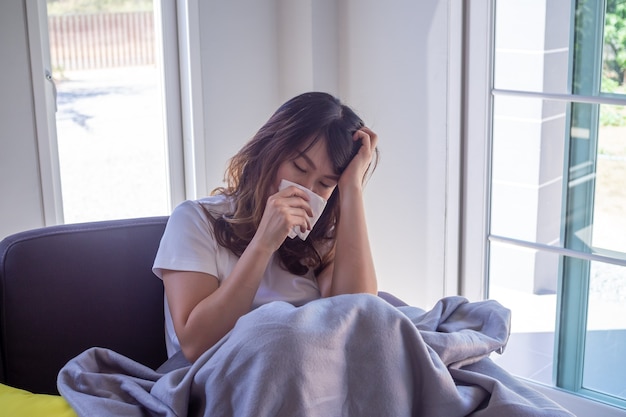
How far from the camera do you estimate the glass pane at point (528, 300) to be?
99.5 inches

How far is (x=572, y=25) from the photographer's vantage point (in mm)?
2324

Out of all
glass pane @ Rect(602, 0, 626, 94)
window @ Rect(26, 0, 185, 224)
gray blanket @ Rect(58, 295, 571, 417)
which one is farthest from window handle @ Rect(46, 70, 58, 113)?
glass pane @ Rect(602, 0, 626, 94)

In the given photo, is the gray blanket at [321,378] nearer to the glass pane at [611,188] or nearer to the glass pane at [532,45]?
the glass pane at [611,188]

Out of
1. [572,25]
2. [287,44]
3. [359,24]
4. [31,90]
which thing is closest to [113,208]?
[31,90]

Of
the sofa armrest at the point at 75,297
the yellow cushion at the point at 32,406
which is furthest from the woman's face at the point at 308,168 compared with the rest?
the yellow cushion at the point at 32,406

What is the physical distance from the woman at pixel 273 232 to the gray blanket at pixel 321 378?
0.22 m

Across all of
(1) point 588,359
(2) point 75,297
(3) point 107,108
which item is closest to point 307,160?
(2) point 75,297

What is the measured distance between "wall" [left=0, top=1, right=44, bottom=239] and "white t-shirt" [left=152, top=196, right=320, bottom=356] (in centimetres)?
78

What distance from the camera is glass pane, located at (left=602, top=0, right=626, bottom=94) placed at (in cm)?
223

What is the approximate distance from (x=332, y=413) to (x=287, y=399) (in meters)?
0.09

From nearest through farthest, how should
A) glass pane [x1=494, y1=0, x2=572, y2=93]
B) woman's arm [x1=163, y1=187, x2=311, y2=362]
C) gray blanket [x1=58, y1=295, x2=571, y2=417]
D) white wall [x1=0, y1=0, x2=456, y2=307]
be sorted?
1. gray blanket [x1=58, y1=295, x2=571, y2=417]
2. woman's arm [x1=163, y1=187, x2=311, y2=362]
3. glass pane [x1=494, y1=0, x2=572, y2=93]
4. white wall [x1=0, y1=0, x2=456, y2=307]

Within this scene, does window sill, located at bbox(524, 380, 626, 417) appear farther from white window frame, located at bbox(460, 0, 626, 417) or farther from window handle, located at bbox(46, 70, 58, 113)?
window handle, located at bbox(46, 70, 58, 113)

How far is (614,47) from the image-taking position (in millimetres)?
2248

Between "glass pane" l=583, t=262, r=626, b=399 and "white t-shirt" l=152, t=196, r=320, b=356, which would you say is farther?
"glass pane" l=583, t=262, r=626, b=399
